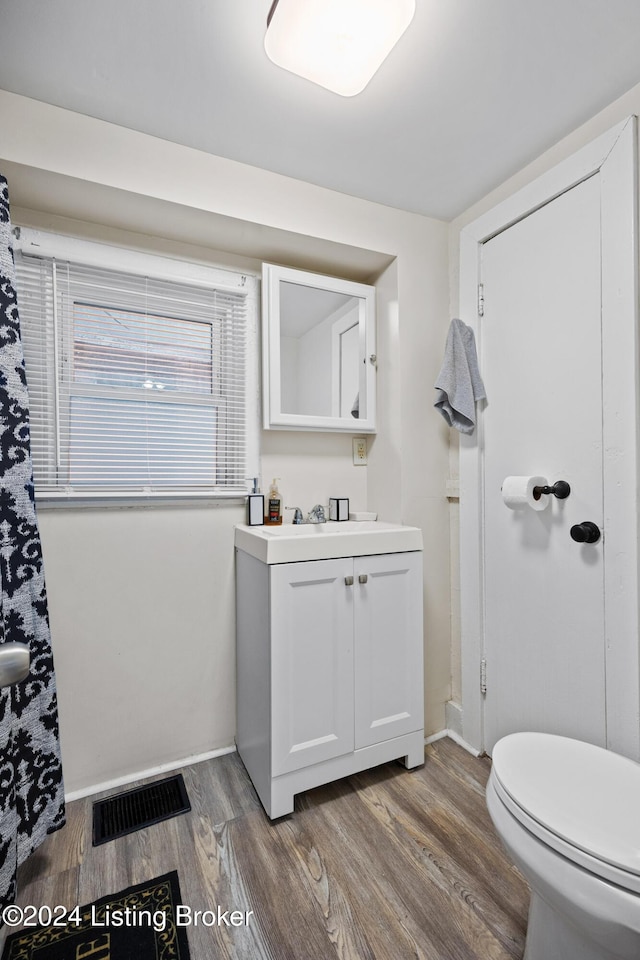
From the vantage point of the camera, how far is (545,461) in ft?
5.47

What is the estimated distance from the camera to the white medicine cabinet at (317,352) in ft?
6.49

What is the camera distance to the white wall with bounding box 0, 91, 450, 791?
1.59 meters

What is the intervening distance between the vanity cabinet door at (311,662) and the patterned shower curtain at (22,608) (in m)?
0.72

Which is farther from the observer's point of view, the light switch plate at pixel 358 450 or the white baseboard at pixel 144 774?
the light switch plate at pixel 358 450

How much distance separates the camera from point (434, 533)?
211cm

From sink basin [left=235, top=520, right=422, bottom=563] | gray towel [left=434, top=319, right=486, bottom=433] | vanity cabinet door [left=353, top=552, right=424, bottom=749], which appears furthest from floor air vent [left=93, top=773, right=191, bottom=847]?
gray towel [left=434, top=319, right=486, bottom=433]

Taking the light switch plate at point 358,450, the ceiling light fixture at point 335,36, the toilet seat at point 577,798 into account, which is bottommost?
the toilet seat at point 577,798

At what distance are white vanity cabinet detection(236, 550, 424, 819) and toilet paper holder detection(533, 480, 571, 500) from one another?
521 mm

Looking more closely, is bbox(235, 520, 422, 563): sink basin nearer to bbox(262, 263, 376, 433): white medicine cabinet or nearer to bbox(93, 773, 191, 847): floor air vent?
bbox(262, 263, 376, 433): white medicine cabinet

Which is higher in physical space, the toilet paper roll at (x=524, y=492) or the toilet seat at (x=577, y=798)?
the toilet paper roll at (x=524, y=492)

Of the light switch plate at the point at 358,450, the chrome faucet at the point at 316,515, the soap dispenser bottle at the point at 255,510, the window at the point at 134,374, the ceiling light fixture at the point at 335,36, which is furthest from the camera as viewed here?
the light switch plate at the point at 358,450

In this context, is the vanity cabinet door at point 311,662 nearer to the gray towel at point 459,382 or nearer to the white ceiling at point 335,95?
the gray towel at point 459,382

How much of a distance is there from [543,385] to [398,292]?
0.78m

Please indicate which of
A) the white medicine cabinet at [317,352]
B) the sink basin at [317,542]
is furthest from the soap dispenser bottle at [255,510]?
the white medicine cabinet at [317,352]
